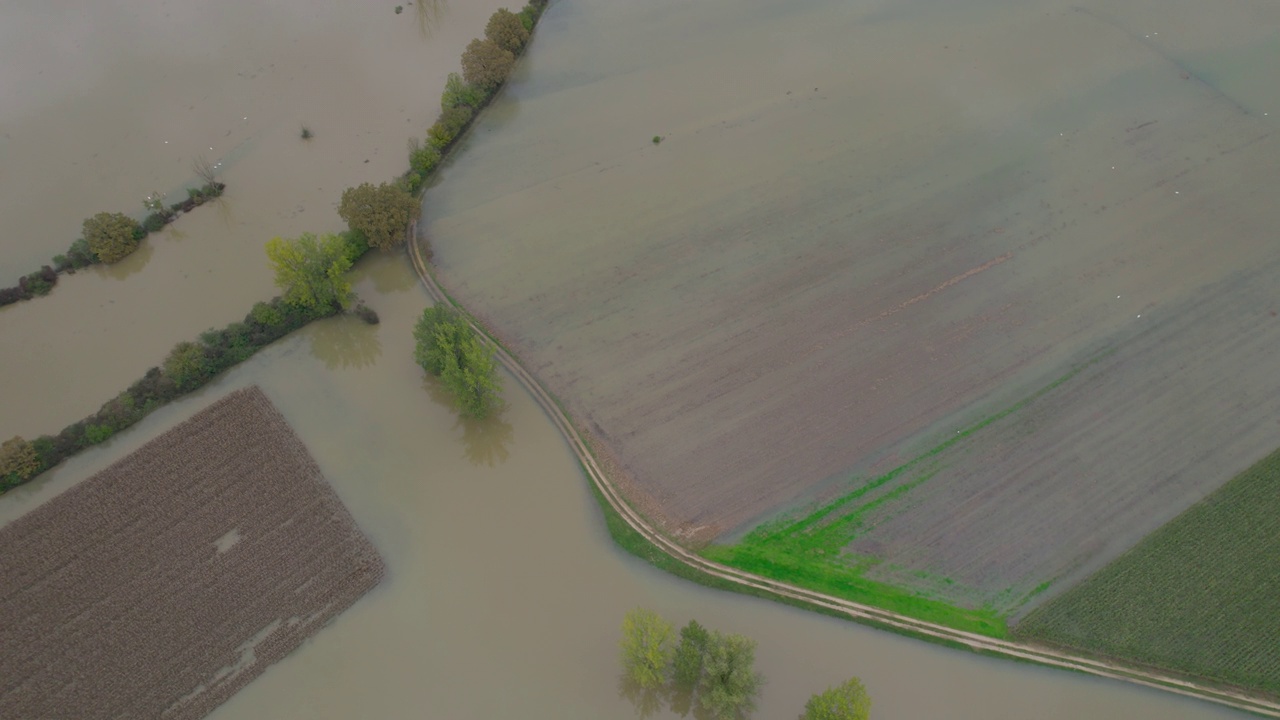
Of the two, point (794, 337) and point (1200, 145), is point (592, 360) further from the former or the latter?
point (1200, 145)

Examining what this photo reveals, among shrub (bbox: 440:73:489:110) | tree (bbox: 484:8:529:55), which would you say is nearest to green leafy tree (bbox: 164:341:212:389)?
shrub (bbox: 440:73:489:110)

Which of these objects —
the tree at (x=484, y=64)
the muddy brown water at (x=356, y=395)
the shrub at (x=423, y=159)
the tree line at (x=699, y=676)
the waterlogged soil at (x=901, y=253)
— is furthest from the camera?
the tree at (x=484, y=64)

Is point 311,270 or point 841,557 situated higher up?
point 311,270

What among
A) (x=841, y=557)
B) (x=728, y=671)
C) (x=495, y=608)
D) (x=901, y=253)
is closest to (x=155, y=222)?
(x=495, y=608)

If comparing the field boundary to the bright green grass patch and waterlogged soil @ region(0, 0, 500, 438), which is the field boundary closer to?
the bright green grass patch

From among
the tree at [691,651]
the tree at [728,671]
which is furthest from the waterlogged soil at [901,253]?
the tree at [728,671]

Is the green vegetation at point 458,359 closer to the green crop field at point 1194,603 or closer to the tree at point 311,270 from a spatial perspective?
the tree at point 311,270

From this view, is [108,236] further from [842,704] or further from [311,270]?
[842,704]
